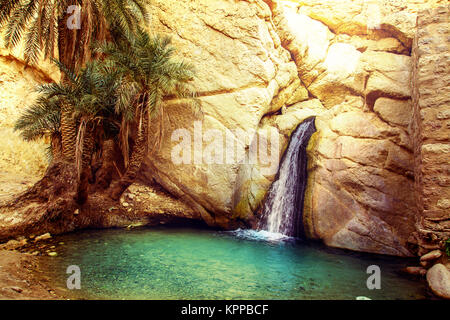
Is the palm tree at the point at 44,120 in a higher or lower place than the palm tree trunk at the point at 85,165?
higher

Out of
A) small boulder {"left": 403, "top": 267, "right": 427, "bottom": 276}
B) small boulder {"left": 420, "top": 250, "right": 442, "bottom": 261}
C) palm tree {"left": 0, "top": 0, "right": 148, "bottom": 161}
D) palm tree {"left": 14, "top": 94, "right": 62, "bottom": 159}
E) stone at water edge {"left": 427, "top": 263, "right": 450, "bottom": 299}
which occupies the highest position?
palm tree {"left": 0, "top": 0, "right": 148, "bottom": 161}

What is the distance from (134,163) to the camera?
11.4 meters

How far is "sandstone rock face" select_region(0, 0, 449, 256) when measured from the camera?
32.8ft

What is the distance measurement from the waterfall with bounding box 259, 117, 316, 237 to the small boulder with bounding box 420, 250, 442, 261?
442 centimetres

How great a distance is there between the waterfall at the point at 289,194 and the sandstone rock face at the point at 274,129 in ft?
1.22

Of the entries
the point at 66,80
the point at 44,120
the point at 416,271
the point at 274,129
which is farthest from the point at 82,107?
the point at 416,271

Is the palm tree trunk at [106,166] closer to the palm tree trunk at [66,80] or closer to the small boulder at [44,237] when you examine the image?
the palm tree trunk at [66,80]

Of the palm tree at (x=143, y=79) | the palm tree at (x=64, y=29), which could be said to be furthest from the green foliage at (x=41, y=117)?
the palm tree at (x=143, y=79)

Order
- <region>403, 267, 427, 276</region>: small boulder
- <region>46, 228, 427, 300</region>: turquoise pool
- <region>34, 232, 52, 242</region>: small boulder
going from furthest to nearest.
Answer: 1. <region>34, 232, 52, 242</region>: small boulder
2. <region>403, 267, 427, 276</region>: small boulder
3. <region>46, 228, 427, 300</region>: turquoise pool

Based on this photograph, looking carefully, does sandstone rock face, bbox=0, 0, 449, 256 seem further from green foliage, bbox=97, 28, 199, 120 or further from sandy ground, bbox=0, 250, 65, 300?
sandy ground, bbox=0, 250, 65, 300

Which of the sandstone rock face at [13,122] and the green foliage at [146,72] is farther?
the sandstone rock face at [13,122]

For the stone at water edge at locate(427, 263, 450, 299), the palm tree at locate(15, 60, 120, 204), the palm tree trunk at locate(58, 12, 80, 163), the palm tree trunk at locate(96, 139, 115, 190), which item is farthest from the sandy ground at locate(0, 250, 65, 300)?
the stone at water edge at locate(427, 263, 450, 299)

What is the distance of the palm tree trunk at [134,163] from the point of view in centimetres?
1116
